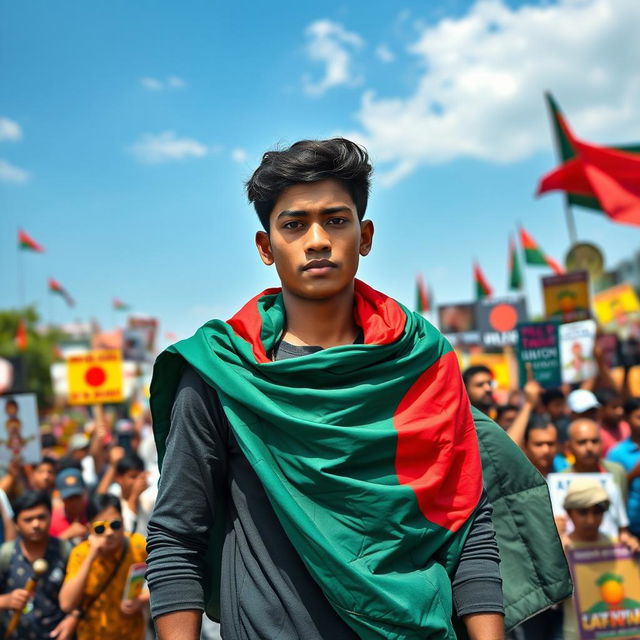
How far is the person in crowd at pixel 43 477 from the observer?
21.8 ft

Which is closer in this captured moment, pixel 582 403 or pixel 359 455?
pixel 359 455

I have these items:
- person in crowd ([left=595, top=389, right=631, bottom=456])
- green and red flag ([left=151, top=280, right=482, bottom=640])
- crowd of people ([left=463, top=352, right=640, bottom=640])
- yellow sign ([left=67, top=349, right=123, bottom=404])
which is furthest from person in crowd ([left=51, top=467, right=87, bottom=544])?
green and red flag ([left=151, top=280, right=482, bottom=640])

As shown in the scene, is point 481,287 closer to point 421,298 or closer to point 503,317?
point 421,298

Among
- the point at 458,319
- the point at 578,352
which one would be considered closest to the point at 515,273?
the point at 458,319

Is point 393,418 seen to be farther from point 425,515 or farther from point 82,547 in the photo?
point 82,547

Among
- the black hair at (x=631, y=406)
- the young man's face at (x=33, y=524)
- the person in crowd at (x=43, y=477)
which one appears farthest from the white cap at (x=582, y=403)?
the person in crowd at (x=43, y=477)

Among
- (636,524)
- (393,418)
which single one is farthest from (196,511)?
(636,524)

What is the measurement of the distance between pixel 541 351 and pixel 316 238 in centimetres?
634

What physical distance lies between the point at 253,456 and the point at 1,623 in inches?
135

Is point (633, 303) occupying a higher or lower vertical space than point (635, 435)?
higher

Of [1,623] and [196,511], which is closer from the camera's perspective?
[196,511]

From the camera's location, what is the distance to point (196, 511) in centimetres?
147

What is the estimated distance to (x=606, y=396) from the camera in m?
7.11

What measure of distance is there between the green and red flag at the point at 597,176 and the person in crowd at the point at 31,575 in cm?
902
